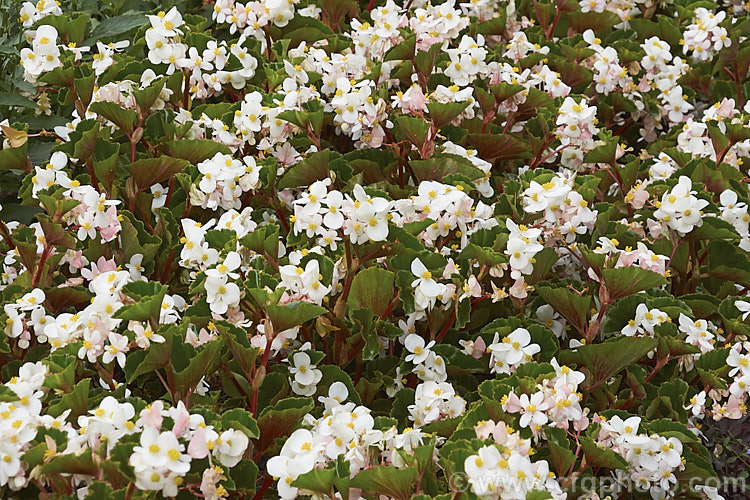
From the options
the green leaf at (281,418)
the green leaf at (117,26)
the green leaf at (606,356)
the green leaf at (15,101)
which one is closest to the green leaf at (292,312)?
the green leaf at (281,418)

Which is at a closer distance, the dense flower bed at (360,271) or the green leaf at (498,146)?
the dense flower bed at (360,271)

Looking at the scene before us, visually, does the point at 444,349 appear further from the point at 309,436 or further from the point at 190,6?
the point at 190,6

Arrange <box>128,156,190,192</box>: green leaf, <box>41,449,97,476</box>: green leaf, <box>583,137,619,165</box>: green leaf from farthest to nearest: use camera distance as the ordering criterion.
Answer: <box>583,137,619,165</box>: green leaf < <box>128,156,190,192</box>: green leaf < <box>41,449,97,476</box>: green leaf

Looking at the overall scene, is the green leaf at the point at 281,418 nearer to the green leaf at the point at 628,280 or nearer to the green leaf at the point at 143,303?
the green leaf at the point at 143,303

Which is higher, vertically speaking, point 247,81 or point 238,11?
point 238,11

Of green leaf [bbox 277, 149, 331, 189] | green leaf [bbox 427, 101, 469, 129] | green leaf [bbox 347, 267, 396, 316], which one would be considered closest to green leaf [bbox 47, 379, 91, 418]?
green leaf [bbox 347, 267, 396, 316]

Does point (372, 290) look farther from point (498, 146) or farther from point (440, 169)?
point (498, 146)

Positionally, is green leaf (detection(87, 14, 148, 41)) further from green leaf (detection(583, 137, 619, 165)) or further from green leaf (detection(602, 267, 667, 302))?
green leaf (detection(602, 267, 667, 302))

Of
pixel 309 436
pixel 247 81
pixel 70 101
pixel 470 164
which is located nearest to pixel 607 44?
pixel 470 164

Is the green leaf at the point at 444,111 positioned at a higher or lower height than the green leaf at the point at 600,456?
higher
